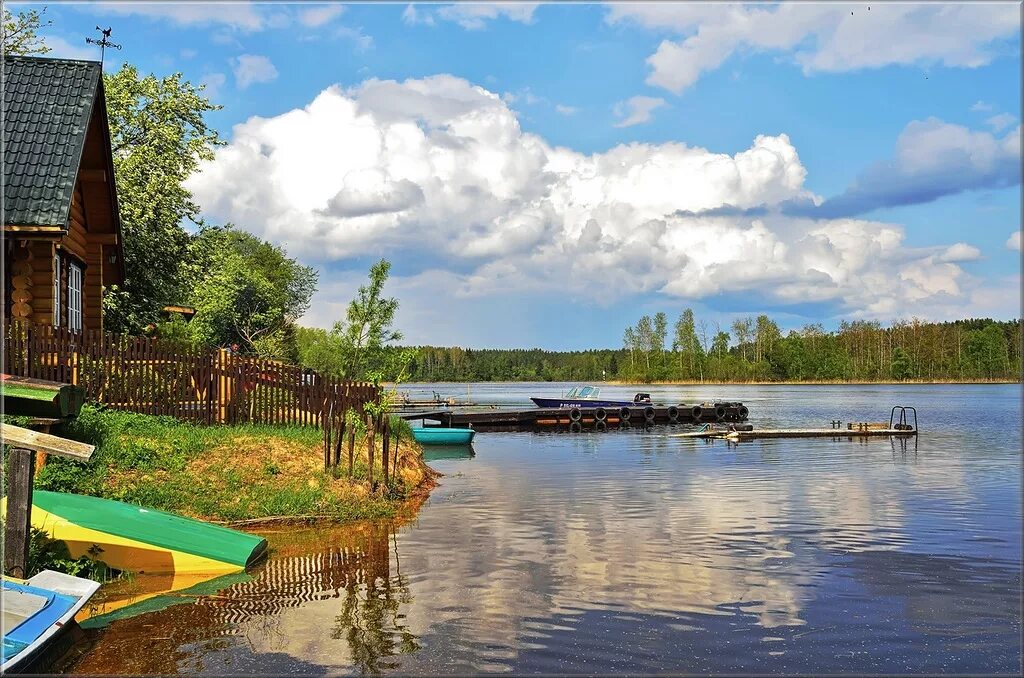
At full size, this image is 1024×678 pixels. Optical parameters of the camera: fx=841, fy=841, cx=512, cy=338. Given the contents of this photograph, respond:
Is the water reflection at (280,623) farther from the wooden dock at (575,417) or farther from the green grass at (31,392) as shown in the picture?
the wooden dock at (575,417)

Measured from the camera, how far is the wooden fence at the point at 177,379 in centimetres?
1672

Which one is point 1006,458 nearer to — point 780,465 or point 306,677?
point 780,465

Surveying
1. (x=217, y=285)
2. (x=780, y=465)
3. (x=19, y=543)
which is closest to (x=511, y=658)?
(x=19, y=543)

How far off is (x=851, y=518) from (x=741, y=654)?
1037 cm

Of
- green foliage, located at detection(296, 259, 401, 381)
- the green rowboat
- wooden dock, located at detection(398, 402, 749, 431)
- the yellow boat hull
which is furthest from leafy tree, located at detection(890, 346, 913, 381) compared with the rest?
the yellow boat hull

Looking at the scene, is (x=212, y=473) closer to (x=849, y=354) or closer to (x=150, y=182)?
(x=150, y=182)

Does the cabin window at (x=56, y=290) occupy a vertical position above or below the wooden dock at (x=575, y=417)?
above

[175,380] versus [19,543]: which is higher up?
[175,380]

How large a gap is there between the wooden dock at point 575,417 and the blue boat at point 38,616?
1539 inches

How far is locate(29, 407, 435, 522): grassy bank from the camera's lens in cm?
1444

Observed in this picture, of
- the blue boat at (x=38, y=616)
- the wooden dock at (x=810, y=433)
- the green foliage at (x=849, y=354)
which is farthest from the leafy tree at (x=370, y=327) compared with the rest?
the green foliage at (x=849, y=354)

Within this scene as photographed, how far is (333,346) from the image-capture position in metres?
19.2

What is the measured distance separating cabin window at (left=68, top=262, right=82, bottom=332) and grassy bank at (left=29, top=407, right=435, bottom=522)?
5.00 metres

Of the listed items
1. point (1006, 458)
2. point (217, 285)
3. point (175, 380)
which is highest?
point (217, 285)
